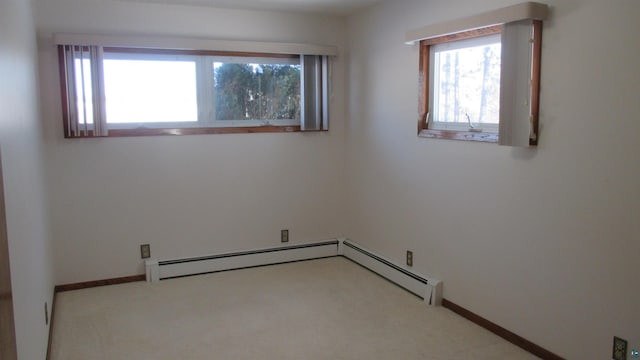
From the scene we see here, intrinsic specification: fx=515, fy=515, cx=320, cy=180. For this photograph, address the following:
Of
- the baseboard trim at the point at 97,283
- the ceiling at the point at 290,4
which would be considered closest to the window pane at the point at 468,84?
the ceiling at the point at 290,4

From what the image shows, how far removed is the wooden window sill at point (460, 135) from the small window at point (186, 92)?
1.34 metres

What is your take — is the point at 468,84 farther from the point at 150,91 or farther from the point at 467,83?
the point at 150,91

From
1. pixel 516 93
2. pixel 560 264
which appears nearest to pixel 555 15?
pixel 516 93

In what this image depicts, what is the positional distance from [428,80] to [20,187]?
2780 millimetres

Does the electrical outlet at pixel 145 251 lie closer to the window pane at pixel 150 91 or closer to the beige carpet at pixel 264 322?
the beige carpet at pixel 264 322

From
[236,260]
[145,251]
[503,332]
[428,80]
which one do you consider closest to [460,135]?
[428,80]

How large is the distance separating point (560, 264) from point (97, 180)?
3472mm

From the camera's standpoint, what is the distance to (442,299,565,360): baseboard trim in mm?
2934

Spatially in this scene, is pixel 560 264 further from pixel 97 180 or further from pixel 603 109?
pixel 97 180

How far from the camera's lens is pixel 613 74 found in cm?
248

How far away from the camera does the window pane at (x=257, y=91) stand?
15.1 ft

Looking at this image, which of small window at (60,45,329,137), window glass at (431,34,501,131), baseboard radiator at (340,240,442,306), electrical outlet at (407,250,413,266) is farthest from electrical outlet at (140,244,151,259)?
window glass at (431,34,501,131)

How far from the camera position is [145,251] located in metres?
4.44

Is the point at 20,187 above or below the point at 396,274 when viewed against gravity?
above
